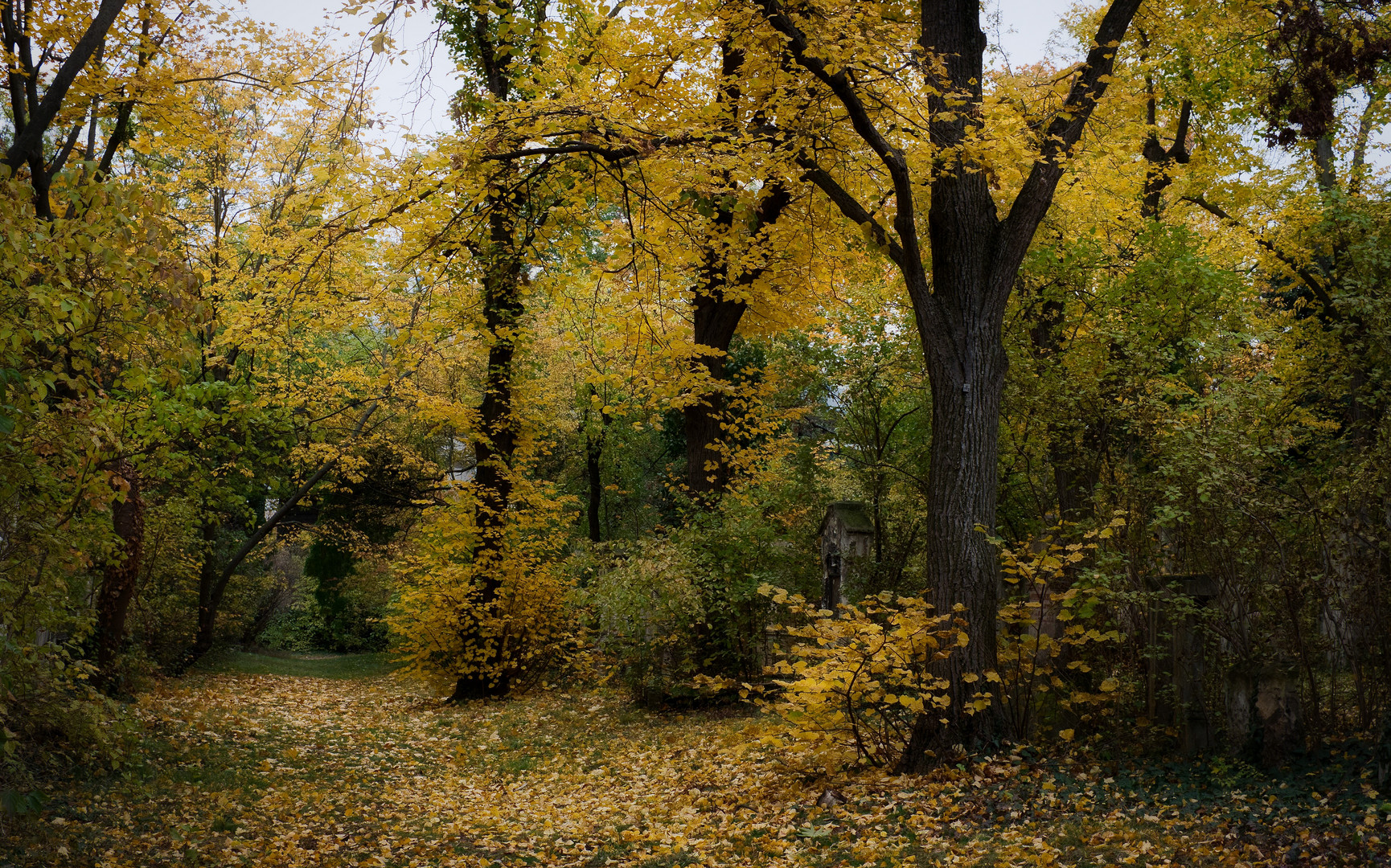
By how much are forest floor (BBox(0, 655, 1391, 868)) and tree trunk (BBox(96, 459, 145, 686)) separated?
1.85 m

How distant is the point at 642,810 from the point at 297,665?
16.9m

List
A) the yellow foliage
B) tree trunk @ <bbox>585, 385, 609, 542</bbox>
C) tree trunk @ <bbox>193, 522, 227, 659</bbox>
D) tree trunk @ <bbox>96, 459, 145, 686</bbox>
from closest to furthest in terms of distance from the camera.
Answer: tree trunk @ <bbox>96, 459, 145, 686</bbox> < the yellow foliage < tree trunk @ <bbox>193, 522, 227, 659</bbox> < tree trunk @ <bbox>585, 385, 609, 542</bbox>

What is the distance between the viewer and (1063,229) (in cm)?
927

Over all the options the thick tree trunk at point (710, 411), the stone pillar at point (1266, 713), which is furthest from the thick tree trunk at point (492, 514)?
the stone pillar at point (1266, 713)

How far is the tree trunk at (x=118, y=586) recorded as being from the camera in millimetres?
10750

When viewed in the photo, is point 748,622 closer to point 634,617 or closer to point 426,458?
point 634,617

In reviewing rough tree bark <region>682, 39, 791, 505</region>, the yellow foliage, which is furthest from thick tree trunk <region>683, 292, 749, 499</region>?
the yellow foliage

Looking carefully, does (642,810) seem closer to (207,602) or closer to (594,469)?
(594,469)

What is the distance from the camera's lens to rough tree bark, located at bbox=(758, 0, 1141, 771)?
6.24m

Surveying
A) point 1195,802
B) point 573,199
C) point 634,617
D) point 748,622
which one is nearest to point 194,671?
point 634,617

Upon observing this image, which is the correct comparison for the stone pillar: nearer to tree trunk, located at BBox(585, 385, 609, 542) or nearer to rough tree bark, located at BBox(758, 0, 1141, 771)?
rough tree bark, located at BBox(758, 0, 1141, 771)

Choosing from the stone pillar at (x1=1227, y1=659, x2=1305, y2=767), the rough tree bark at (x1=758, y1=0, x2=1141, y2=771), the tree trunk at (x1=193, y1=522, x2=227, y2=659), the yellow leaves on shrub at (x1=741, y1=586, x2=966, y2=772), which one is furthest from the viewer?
the tree trunk at (x1=193, y1=522, x2=227, y2=659)

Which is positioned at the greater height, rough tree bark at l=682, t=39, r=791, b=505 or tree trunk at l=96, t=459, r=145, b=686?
rough tree bark at l=682, t=39, r=791, b=505

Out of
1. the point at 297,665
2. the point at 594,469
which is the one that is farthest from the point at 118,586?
the point at 297,665
